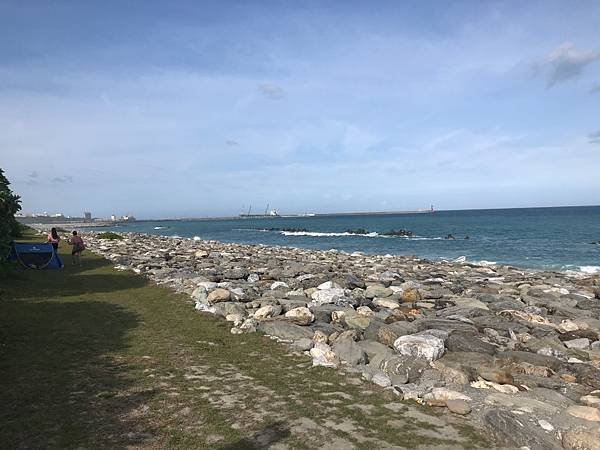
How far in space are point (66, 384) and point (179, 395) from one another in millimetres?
1707

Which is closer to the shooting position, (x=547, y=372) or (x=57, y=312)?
(x=547, y=372)

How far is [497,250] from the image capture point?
42.2 metres

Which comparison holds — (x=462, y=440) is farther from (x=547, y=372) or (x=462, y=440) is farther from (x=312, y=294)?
(x=312, y=294)

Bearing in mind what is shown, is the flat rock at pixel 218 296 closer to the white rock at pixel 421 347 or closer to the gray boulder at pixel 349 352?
the gray boulder at pixel 349 352

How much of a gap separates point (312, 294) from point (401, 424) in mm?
8349

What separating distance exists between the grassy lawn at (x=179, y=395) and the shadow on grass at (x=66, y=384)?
0.02 m

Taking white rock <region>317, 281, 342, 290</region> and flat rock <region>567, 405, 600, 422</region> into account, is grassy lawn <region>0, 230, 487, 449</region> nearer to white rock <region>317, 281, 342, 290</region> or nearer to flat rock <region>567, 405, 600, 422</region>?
flat rock <region>567, 405, 600, 422</region>

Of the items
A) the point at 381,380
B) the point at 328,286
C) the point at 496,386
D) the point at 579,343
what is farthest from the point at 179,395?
the point at 328,286

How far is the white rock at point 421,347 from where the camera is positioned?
25.3 feet

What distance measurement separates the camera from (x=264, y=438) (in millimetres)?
4863

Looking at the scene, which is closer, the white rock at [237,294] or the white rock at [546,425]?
the white rock at [546,425]

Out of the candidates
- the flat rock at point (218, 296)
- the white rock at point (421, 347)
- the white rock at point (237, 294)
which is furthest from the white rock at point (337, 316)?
the flat rock at point (218, 296)

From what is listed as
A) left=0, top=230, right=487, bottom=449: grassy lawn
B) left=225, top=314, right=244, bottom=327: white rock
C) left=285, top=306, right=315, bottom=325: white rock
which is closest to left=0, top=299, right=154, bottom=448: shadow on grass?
left=0, top=230, right=487, bottom=449: grassy lawn

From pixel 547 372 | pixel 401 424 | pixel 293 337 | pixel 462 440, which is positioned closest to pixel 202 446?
pixel 401 424
